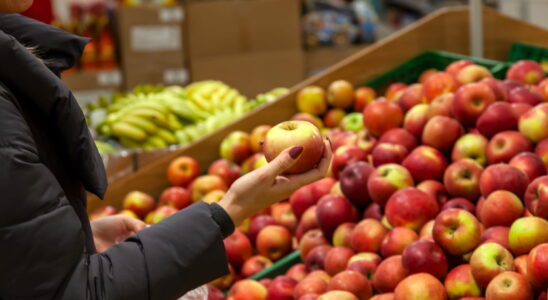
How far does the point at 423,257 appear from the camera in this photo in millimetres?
1788

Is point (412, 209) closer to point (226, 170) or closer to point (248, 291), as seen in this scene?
point (248, 291)

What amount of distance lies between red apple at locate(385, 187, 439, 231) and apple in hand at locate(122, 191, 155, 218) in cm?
111

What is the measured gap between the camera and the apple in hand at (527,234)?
1.67m

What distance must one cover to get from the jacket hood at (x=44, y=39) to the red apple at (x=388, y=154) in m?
1.19

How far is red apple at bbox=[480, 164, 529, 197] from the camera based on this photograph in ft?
6.25

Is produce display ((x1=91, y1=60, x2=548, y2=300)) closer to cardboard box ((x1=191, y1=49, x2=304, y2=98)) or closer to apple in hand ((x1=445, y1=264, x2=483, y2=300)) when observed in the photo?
apple in hand ((x1=445, y1=264, x2=483, y2=300))

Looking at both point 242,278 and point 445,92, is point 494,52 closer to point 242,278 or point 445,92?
point 445,92

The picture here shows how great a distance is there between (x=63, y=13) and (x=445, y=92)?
256 inches

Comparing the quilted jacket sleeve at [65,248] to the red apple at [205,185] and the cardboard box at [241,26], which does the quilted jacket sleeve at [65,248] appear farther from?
the cardboard box at [241,26]

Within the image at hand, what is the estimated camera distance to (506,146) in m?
2.10

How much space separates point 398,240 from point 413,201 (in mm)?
127

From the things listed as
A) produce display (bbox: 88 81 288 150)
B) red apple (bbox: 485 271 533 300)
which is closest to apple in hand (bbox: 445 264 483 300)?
red apple (bbox: 485 271 533 300)

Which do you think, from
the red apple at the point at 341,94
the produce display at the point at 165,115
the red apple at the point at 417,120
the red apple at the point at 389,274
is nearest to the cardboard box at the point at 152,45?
the produce display at the point at 165,115

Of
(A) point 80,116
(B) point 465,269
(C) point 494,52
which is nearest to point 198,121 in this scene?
(C) point 494,52
